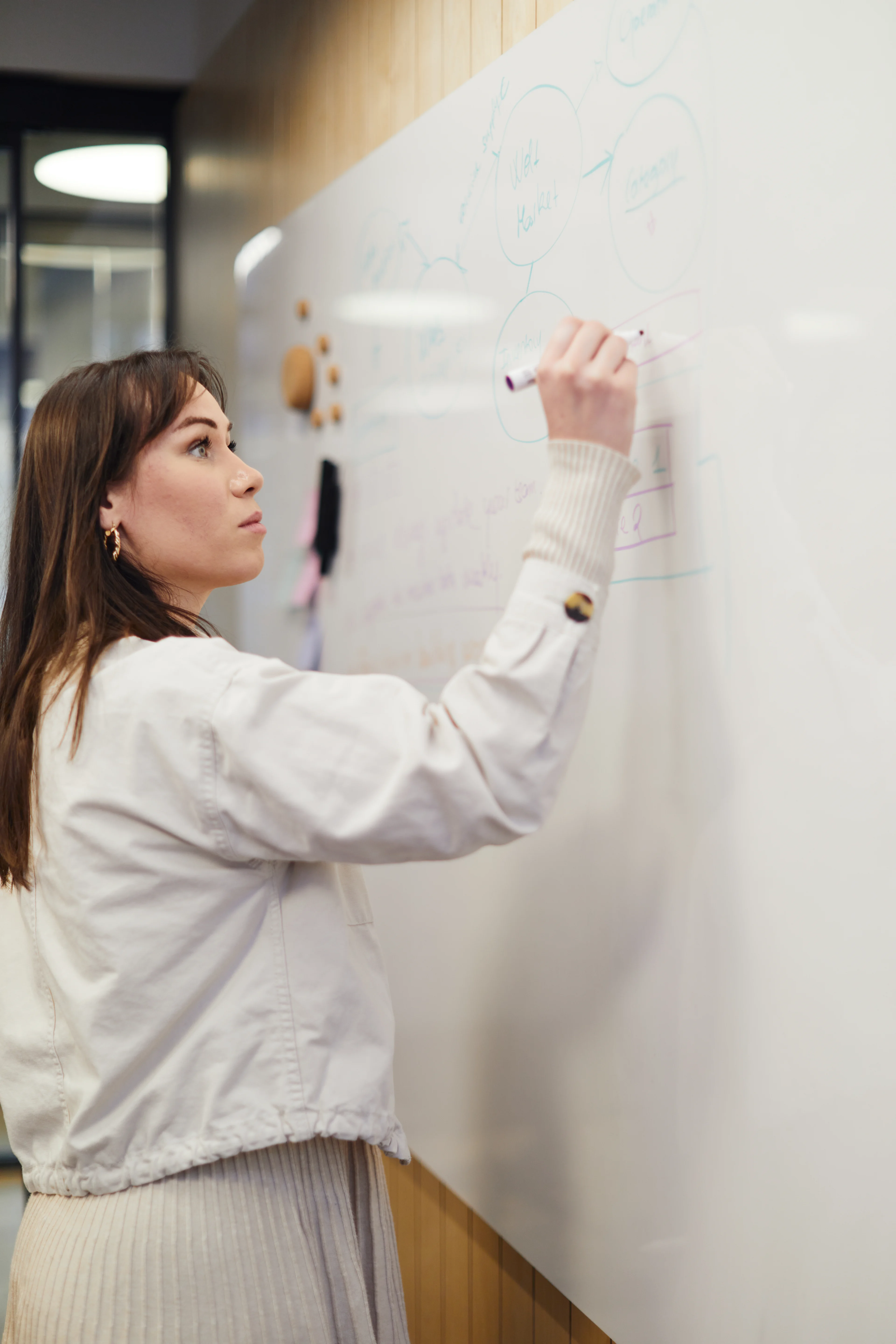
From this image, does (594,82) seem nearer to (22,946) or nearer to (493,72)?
(493,72)

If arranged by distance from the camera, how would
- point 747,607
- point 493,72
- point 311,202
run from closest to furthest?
Result: point 747,607
point 493,72
point 311,202

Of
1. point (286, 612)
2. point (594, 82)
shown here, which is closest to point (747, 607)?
point (594, 82)

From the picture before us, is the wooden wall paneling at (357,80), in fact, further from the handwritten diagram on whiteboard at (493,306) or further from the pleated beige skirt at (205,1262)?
the pleated beige skirt at (205,1262)

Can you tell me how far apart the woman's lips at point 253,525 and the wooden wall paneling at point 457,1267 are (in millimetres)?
899

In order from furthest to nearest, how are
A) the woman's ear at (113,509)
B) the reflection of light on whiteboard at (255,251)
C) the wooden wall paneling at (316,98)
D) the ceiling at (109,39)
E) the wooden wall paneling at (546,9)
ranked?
the ceiling at (109,39) < the reflection of light on whiteboard at (255,251) < the wooden wall paneling at (316,98) < the wooden wall paneling at (546,9) < the woman's ear at (113,509)

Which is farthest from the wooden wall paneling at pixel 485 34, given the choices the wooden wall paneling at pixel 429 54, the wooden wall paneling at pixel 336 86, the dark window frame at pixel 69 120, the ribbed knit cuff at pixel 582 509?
the dark window frame at pixel 69 120

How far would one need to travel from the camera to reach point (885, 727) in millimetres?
795

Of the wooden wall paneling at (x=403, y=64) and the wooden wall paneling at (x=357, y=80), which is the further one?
the wooden wall paneling at (x=357, y=80)

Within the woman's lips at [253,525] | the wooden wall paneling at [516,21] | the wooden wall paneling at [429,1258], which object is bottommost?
the wooden wall paneling at [429,1258]

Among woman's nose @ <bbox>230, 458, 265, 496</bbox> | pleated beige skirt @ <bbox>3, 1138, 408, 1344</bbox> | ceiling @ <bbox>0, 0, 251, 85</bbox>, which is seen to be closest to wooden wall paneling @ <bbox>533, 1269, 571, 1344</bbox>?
pleated beige skirt @ <bbox>3, 1138, 408, 1344</bbox>

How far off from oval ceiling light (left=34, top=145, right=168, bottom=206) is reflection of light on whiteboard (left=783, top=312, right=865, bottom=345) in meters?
2.79

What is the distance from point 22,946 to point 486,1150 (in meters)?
0.60

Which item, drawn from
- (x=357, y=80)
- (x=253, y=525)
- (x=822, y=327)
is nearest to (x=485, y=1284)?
(x=253, y=525)

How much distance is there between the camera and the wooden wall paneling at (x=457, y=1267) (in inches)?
57.5
